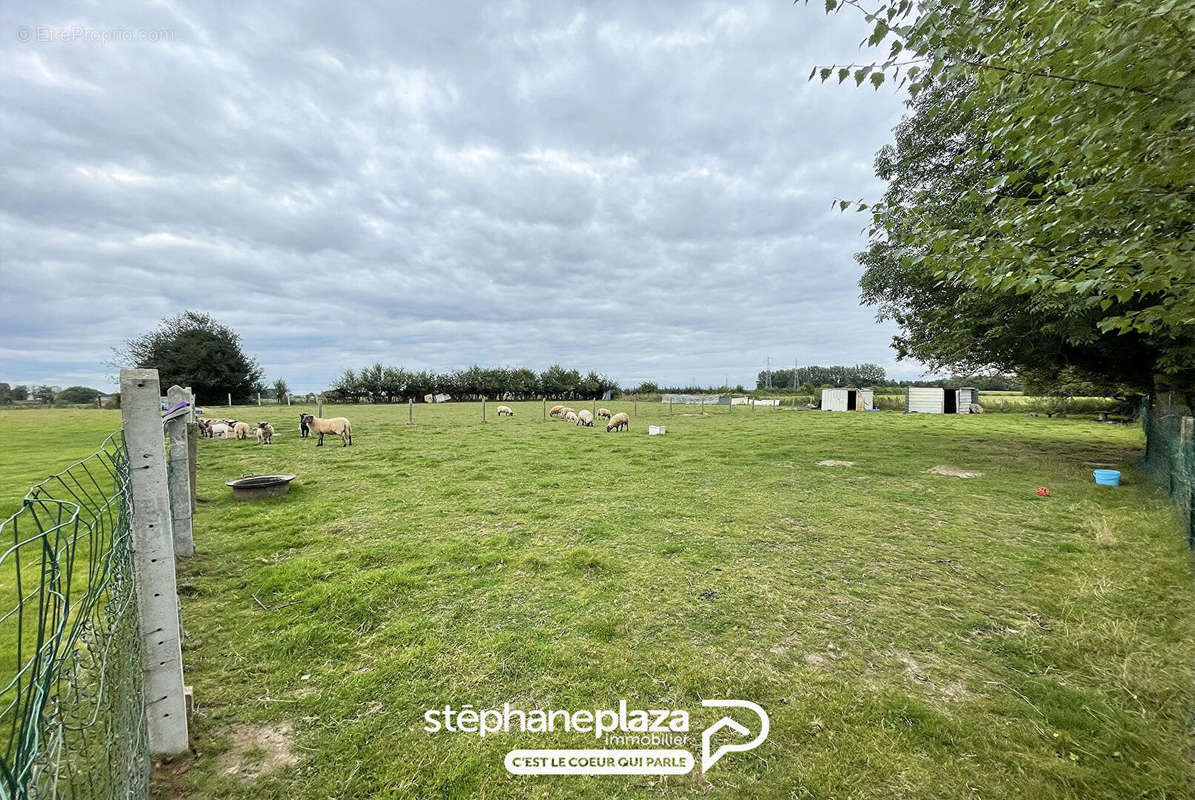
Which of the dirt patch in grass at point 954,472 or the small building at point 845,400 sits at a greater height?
the small building at point 845,400

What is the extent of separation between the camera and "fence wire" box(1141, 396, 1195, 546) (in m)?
5.44

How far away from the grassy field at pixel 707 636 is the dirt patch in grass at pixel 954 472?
5.77 feet

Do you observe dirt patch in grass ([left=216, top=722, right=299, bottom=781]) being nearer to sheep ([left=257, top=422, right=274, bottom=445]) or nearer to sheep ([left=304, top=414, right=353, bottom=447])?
sheep ([left=304, top=414, right=353, bottom=447])

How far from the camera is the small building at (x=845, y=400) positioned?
3869 cm

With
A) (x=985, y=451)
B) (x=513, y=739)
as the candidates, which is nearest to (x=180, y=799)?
(x=513, y=739)

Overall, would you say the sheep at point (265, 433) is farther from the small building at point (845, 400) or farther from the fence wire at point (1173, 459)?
the small building at point (845, 400)

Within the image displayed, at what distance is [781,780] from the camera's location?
233 centimetres

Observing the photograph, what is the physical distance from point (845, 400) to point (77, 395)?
57293mm

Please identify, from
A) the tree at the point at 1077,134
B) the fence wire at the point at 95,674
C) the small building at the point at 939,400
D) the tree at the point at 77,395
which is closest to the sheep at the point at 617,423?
the tree at the point at 1077,134

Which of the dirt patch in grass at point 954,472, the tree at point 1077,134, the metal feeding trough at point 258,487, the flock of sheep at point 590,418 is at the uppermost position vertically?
the tree at point 1077,134

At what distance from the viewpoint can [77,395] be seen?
3456 cm

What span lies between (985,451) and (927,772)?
46.2 feet

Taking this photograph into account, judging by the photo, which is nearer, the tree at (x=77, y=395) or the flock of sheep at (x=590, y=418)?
the flock of sheep at (x=590, y=418)

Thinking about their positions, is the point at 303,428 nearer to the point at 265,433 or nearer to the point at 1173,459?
the point at 265,433
